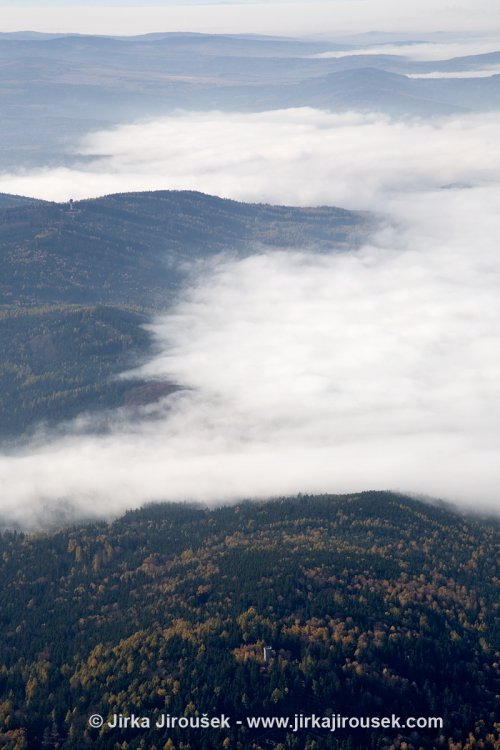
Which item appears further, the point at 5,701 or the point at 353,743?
the point at 5,701

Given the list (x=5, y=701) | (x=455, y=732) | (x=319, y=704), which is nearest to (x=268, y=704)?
(x=319, y=704)

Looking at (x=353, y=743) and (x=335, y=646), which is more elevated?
(x=335, y=646)

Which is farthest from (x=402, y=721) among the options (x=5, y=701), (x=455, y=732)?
(x=5, y=701)

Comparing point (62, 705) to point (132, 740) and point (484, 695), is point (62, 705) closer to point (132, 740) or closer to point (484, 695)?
point (132, 740)

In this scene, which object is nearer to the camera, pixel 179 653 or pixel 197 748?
pixel 197 748

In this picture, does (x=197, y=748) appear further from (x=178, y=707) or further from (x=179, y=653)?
(x=179, y=653)

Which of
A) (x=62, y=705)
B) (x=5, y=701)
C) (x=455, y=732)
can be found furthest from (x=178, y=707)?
(x=455, y=732)

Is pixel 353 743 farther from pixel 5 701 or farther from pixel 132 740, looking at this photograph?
pixel 5 701
